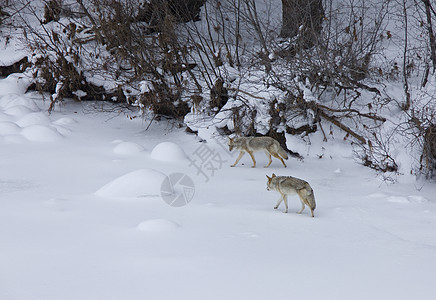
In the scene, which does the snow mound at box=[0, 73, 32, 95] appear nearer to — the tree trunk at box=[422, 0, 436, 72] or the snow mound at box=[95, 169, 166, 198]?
the snow mound at box=[95, 169, 166, 198]

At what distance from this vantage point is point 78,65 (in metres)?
14.6

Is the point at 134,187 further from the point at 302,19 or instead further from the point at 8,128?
the point at 302,19

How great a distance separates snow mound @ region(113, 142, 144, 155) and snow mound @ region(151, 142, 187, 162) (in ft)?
1.74

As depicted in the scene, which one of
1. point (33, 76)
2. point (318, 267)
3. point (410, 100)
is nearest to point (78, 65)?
point (33, 76)

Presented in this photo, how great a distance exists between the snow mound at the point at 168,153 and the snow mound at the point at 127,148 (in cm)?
53

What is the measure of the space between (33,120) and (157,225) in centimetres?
811

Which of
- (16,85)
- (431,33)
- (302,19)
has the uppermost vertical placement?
(302,19)

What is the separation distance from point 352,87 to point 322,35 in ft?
5.24

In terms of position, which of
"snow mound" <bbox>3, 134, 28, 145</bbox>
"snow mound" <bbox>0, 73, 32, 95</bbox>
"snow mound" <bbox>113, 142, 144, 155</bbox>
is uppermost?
"snow mound" <bbox>0, 73, 32, 95</bbox>

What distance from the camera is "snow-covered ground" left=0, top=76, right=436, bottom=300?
4.79 metres

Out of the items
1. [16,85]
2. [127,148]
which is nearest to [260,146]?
[127,148]

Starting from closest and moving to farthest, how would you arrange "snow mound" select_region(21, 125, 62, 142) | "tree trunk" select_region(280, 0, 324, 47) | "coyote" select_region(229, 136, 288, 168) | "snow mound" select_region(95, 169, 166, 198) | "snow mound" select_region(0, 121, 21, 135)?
"snow mound" select_region(95, 169, 166, 198), "coyote" select_region(229, 136, 288, 168), "snow mound" select_region(21, 125, 62, 142), "snow mound" select_region(0, 121, 21, 135), "tree trunk" select_region(280, 0, 324, 47)

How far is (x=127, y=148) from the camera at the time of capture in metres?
11.4

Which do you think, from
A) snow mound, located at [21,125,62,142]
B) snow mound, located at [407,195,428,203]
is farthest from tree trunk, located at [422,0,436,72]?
snow mound, located at [21,125,62,142]
